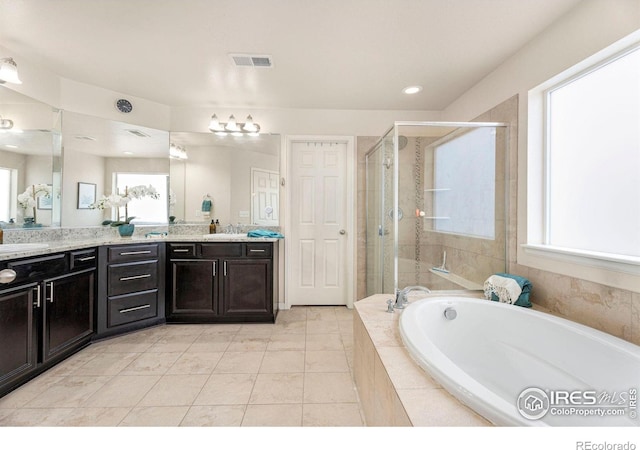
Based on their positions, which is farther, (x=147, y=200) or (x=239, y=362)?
(x=147, y=200)

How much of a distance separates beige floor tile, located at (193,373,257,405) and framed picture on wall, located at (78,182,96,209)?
6.98 feet

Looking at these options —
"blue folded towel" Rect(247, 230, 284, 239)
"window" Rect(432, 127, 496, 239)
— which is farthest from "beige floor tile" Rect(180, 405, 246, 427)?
"window" Rect(432, 127, 496, 239)

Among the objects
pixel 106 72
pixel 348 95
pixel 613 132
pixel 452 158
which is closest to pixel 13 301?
pixel 106 72

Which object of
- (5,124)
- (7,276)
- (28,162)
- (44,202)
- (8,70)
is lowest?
(7,276)

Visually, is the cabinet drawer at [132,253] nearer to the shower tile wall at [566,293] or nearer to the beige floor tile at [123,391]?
the beige floor tile at [123,391]

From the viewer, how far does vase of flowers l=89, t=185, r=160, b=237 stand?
273 centimetres

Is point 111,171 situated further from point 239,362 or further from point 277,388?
point 277,388

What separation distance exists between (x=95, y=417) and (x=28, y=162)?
6.93 feet

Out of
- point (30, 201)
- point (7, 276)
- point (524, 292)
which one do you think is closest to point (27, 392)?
point (7, 276)

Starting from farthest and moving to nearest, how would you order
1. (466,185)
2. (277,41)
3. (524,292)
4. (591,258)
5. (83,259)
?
(466,185), (83,259), (277,41), (524,292), (591,258)

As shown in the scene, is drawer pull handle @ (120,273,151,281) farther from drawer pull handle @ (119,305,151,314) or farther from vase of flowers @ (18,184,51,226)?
vase of flowers @ (18,184,51,226)

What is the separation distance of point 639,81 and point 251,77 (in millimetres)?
2537

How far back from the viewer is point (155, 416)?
1488 millimetres
